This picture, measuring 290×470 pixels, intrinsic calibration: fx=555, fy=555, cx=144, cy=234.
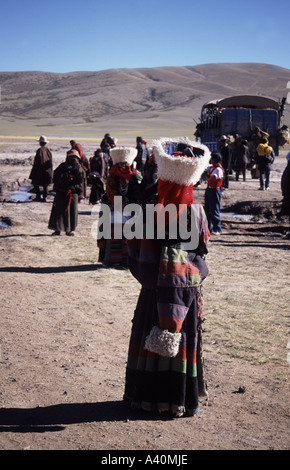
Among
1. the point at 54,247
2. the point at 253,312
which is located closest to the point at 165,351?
the point at 253,312

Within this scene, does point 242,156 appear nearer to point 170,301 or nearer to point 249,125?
point 249,125

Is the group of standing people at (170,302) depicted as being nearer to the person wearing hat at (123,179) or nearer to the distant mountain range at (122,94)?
the person wearing hat at (123,179)

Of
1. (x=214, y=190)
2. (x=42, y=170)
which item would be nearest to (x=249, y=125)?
(x=42, y=170)

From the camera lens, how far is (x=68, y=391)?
433cm

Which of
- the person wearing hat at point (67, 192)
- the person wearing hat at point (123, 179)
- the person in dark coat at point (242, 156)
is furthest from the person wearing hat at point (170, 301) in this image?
the person in dark coat at point (242, 156)

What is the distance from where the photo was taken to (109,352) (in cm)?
520

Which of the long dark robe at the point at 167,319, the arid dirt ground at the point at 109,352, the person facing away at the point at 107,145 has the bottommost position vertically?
the arid dirt ground at the point at 109,352

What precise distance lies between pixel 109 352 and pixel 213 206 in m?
5.96

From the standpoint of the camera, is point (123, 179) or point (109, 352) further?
point (123, 179)

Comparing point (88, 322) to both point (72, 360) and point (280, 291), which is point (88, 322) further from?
point (280, 291)

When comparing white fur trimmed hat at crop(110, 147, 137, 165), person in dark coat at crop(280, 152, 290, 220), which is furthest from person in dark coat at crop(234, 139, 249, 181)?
white fur trimmed hat at crop(110, 147, 137, 165)

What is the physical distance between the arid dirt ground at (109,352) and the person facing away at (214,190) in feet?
2.80

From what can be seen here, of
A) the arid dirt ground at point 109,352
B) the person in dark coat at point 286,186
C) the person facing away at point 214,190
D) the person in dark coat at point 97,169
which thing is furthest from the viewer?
the person in dark coat at point 97,169

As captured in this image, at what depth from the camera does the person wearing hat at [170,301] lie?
11.5 ft
